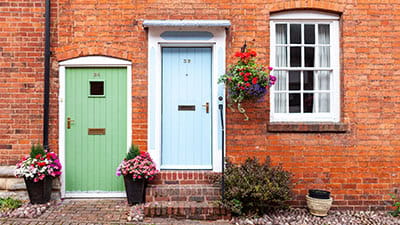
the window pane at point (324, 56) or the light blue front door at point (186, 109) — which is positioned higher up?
the window pane at point (324, 56)

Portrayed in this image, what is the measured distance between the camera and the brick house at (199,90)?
506 centimetres

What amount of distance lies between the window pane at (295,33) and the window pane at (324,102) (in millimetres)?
1035

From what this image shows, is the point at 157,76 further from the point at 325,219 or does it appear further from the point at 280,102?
the point at 325,219

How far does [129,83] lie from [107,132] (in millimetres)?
928

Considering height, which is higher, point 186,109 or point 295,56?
point 295,56

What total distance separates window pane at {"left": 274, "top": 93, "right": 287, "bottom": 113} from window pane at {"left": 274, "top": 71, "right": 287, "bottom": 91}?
4.2 inches

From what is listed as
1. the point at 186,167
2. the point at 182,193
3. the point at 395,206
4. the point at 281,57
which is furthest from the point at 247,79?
the point at 395,206

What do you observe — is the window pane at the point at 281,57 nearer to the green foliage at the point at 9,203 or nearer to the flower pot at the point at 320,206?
the flower pot at the point at 320,206

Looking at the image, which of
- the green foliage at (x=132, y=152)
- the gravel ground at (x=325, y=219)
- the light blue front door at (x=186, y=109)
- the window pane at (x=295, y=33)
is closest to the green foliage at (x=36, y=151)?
the green foliage at (x=132, y=152)

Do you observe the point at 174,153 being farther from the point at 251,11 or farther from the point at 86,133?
the point at 251,11

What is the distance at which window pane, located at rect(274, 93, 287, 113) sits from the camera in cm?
527

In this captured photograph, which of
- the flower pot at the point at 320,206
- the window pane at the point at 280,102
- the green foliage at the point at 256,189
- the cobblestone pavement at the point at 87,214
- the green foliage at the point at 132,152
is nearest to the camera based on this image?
the cobblestone pavement at the point at 87,214

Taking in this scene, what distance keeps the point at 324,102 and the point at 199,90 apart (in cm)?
220

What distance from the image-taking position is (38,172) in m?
4.66
